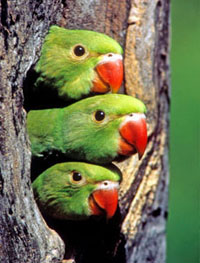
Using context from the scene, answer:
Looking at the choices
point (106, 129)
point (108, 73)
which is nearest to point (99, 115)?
point (106, 129)

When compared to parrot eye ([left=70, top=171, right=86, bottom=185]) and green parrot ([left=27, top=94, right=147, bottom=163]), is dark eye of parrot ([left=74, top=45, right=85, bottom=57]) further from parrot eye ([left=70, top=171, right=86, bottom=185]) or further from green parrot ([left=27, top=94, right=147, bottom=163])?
parrot eye ([left=70, top=171, right=86, bottom=185])

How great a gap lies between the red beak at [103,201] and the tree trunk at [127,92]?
0.19 metres

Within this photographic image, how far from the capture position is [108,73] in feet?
6.61

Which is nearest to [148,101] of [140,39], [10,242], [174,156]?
[140,39]

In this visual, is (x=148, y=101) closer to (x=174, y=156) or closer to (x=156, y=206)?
(x=156, y=206)

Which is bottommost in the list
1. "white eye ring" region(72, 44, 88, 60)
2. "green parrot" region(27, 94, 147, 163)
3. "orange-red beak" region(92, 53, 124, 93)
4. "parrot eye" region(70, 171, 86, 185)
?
"parrot eye" region(70, 171, 86, 185)

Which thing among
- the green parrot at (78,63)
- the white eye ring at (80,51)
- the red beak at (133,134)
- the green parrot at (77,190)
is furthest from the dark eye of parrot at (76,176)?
the white eye ring at (80,51)

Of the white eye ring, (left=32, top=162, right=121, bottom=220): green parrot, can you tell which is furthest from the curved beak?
the white eye ring

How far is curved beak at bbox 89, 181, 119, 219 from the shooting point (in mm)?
1974

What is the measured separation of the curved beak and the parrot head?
0.11m

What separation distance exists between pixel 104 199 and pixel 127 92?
0.57 metres

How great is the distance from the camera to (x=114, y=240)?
224cm

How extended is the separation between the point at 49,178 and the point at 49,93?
344 millimetres

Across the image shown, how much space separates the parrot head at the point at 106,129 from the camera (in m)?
1.98
